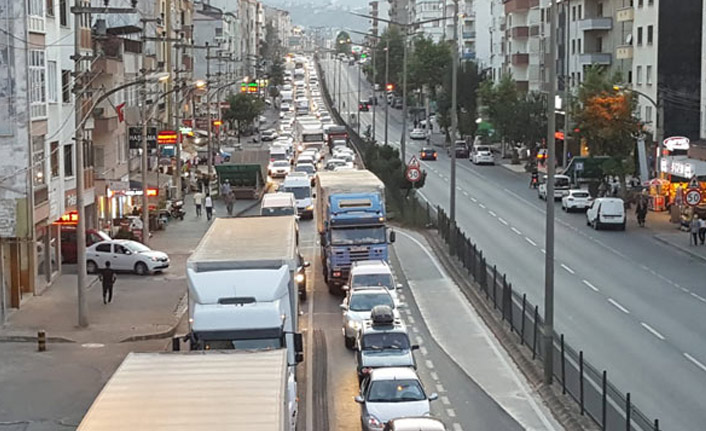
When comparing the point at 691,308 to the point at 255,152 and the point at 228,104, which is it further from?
the point at 228,104

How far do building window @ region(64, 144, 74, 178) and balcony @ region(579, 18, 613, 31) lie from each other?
54.9 m

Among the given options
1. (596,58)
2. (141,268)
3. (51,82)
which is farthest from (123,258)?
(596,58)

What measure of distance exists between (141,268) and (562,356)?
2423cm

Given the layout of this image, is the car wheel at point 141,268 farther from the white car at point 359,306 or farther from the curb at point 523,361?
the white car at point 359,306

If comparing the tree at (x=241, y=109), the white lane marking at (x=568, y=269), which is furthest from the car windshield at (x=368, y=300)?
the tree at (x=241, y=109)

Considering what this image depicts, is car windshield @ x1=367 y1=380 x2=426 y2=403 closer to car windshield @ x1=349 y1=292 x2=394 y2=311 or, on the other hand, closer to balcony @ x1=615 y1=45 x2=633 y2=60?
car windshield @ x1=349 y1=292 x2=394 y2=311

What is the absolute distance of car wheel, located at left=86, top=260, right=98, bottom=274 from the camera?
158 ft

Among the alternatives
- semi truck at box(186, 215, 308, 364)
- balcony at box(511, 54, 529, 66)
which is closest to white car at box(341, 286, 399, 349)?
semi truck at box(186, 215, 308, 364)

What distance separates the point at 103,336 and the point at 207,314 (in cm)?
1223

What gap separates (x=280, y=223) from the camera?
116 ft

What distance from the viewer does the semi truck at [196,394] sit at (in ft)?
49.6

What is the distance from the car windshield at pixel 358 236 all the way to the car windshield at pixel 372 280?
4115 mm

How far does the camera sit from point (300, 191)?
65.6 m

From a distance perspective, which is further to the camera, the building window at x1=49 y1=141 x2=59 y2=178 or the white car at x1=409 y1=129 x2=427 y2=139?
the white car at x1=409 y1=129 x2=427 y2=139
